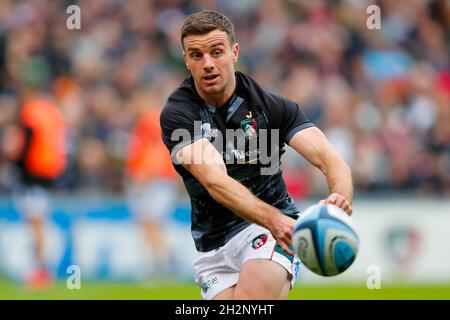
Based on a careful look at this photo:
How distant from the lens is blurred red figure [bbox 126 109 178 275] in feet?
46.4

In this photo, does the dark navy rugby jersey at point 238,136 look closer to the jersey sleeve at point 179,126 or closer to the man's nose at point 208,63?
the jersey sleeve at point 179,126

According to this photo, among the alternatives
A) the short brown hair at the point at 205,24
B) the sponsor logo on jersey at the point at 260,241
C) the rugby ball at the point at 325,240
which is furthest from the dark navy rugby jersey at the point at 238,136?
the rugby ball at the point at 325,240

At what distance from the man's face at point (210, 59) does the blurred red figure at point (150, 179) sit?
7.54 meters

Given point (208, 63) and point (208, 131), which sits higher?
point (208, 63)

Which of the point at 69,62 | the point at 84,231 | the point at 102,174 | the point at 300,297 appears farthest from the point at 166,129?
the point at 69,62

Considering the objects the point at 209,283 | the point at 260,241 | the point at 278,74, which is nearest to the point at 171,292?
the point at 278,74

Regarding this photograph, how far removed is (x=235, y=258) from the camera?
6988 mm

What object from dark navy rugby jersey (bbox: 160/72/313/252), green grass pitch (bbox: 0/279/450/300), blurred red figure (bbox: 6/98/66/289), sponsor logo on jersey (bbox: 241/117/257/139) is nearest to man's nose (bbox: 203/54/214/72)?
dark navy rugby jersey (bbox: 160/72/313/252)

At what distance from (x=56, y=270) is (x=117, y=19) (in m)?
5.52

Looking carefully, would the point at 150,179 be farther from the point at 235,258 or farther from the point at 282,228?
the point at 282,228

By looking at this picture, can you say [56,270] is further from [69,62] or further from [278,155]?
[278,155]

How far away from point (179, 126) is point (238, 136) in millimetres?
468

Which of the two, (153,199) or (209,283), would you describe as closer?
(209,283)

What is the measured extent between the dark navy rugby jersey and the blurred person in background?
730cm
